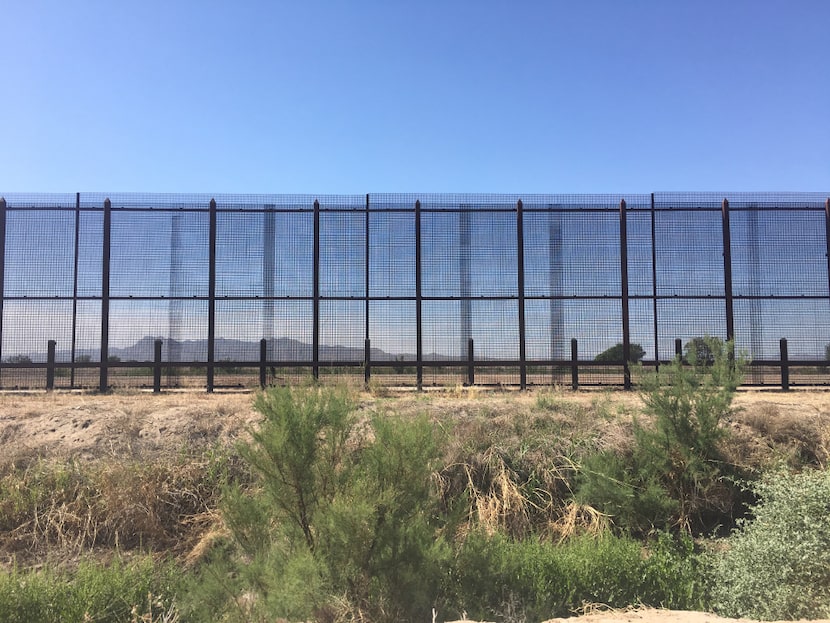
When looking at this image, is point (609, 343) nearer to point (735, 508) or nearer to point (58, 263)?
point (735, 508)

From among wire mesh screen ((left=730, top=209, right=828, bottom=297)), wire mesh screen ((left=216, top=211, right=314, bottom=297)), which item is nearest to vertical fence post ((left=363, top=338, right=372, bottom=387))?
wire mesh screen ((left=216, top=211, right=314, bottom=297))

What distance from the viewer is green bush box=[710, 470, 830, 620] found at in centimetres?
671

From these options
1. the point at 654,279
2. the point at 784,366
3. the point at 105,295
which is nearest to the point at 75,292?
the point at 105,295

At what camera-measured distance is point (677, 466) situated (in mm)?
9492

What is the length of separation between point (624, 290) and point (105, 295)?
12.8 meters

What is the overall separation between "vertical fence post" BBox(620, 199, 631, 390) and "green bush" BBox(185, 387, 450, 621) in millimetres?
9381

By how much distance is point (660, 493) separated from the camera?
9.02 m

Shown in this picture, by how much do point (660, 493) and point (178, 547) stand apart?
721 centimetres

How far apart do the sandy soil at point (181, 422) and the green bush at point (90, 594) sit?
7.57 ft

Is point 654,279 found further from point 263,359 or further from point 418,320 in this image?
point 263,359

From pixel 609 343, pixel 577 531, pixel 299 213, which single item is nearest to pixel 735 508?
pixel 577 531

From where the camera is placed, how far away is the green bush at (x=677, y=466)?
29.9 feet

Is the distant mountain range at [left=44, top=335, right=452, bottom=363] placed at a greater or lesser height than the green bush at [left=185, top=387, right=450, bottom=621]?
greater

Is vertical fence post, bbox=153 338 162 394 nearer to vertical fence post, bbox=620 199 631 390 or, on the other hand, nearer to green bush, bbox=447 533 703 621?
green bush, bbox=447 533 703 621
